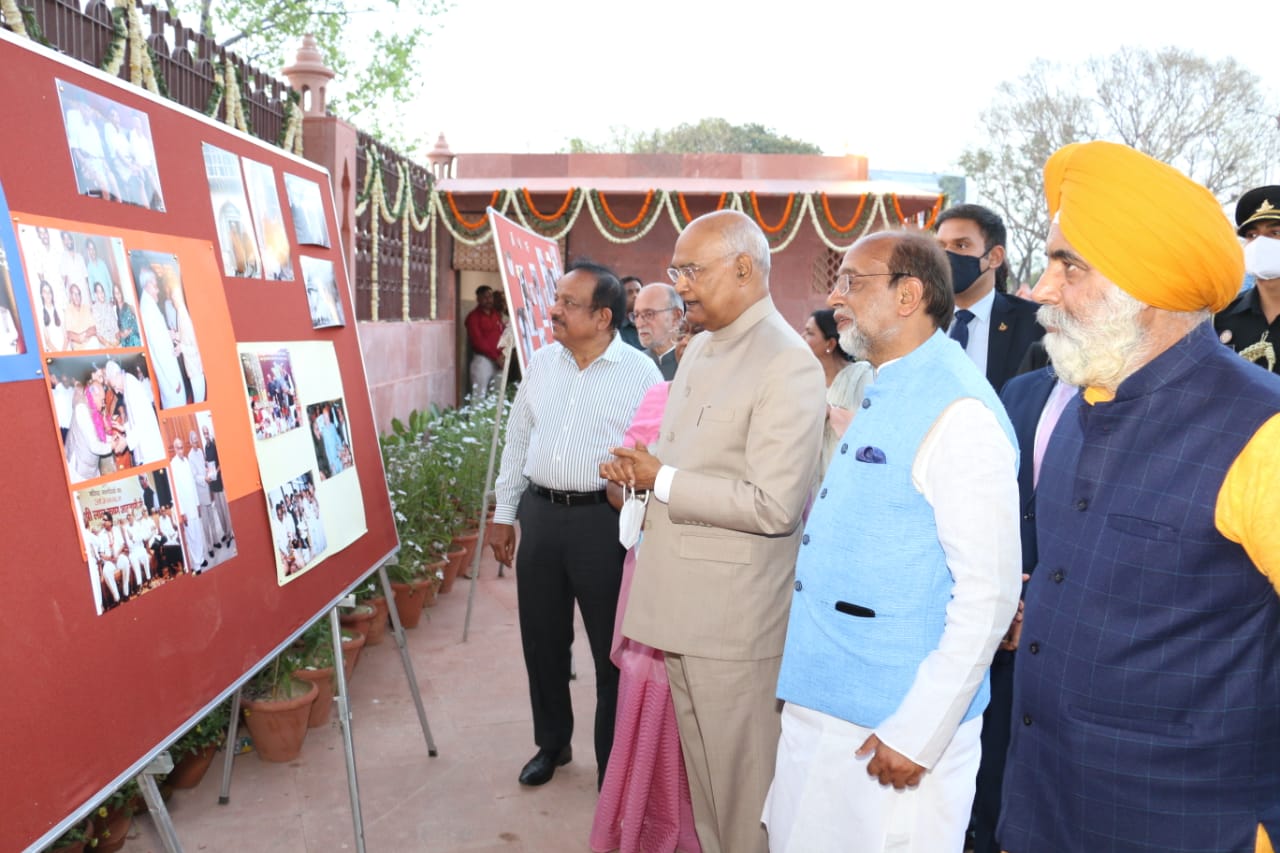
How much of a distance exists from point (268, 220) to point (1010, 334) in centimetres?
235

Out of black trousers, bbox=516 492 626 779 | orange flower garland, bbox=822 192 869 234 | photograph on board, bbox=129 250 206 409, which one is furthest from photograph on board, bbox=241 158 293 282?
orange flower garland, bbox=822 192 869 234

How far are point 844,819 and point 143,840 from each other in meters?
2.30

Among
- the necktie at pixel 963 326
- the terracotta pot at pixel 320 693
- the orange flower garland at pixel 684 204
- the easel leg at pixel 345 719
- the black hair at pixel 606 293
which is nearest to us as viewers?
the easel leg at pixel 345 719

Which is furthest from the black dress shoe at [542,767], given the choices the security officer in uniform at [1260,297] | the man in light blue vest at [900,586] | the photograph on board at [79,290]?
the security officer in uniform at [1260,297]

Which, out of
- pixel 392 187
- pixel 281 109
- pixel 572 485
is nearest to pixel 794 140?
pixel 392 187

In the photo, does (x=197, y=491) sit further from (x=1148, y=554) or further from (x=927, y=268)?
(x=1148, y=554)

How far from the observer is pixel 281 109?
253 inches

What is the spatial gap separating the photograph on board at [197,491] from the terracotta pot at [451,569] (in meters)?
3.97

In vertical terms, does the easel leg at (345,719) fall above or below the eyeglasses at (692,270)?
below

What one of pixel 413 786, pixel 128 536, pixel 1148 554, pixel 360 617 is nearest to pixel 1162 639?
pixel 1148 554

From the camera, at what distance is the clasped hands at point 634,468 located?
2.44 meters

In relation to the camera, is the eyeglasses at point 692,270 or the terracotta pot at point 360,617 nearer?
the eyeglasses at point 692,270

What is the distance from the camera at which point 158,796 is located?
181 cm

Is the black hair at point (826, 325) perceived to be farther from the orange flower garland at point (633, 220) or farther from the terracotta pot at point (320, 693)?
the orange flower garland at point (633, 220)
